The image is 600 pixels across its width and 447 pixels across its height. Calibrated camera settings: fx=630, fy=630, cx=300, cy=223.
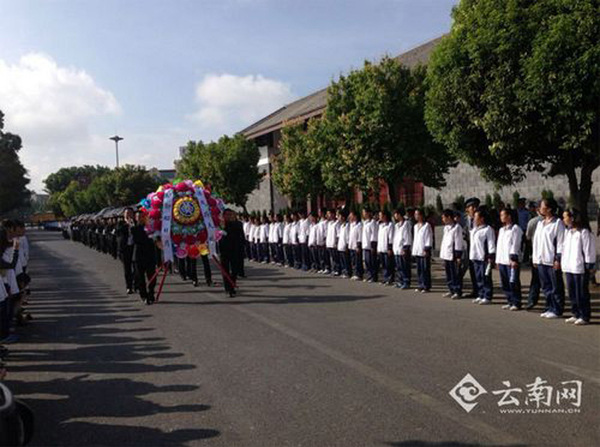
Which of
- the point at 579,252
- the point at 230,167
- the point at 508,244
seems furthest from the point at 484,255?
the point at 230,167

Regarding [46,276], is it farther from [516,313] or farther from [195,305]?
[516,313]

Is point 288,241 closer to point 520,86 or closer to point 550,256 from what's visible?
point 520,86

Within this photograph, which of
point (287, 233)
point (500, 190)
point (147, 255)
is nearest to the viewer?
point (147, 255)

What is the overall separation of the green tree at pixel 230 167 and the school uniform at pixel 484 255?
96.8 feet

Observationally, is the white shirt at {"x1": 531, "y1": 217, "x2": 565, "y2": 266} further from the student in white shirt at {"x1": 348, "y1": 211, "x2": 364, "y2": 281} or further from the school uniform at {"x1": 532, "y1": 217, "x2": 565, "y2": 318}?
the student in white shirt at {"x1": 348, "y1": 211, "x2": 364, "y2": 281}

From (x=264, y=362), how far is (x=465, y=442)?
9.76 feet

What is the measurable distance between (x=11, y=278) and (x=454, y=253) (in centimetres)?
753

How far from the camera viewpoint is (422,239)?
1270 cm

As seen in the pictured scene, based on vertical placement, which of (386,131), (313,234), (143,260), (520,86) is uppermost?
(386,131)

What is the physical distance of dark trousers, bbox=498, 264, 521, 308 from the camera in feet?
33.2

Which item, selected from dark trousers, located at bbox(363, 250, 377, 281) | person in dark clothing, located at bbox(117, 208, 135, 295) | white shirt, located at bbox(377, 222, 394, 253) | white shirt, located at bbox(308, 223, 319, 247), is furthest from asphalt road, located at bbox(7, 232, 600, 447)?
white shirt, located at bbox(308, 223, 319, 247)

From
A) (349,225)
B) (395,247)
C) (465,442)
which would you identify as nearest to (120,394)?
(465,442)

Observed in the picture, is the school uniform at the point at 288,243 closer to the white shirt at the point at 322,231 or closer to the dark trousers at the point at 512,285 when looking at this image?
the white shirt at the point at 322,231

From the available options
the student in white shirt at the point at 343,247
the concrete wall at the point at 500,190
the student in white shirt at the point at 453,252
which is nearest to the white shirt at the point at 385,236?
the student in white shirt at the point at 343,247
